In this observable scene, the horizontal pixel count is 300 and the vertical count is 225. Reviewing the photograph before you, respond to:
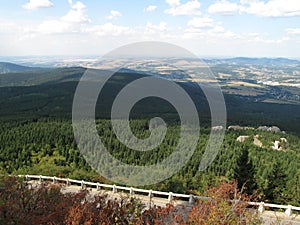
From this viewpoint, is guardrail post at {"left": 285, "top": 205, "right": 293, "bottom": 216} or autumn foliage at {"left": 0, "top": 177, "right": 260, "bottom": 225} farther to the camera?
guardrail post at {"left": 285, "top": 205, "right": 293, "bottom": 216}

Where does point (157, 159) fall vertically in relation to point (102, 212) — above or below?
below

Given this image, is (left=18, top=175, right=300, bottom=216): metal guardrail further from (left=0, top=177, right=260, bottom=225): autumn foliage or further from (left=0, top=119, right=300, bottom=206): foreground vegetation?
(left=0, top=177, right=260, bottom=225): autumn foliage

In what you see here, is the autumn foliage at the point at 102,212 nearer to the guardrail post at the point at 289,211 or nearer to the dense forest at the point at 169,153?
the guardrail post at the point at 289,211

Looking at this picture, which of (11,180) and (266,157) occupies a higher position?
(11,180)

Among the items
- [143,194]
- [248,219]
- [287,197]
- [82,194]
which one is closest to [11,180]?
[82,194]

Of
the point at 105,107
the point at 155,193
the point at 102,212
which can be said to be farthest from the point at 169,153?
the point at 105,107

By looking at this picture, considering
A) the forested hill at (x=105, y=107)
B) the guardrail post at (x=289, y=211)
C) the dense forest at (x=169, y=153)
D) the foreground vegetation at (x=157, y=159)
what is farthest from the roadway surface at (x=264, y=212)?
the forested hill at (x=105, y=107)

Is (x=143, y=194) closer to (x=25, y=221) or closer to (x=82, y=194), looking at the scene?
(x=82, y=194)

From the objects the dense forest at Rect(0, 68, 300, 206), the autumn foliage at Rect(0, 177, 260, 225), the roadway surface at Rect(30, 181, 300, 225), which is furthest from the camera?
the dense forest at Rect(0, 68, 300, 206)

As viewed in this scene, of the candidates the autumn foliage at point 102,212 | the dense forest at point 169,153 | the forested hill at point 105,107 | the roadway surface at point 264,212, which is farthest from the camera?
the forested hill at point 105,107

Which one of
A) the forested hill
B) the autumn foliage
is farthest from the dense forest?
the forested hill

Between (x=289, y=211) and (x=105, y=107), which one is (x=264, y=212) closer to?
(x=289, y=211)
